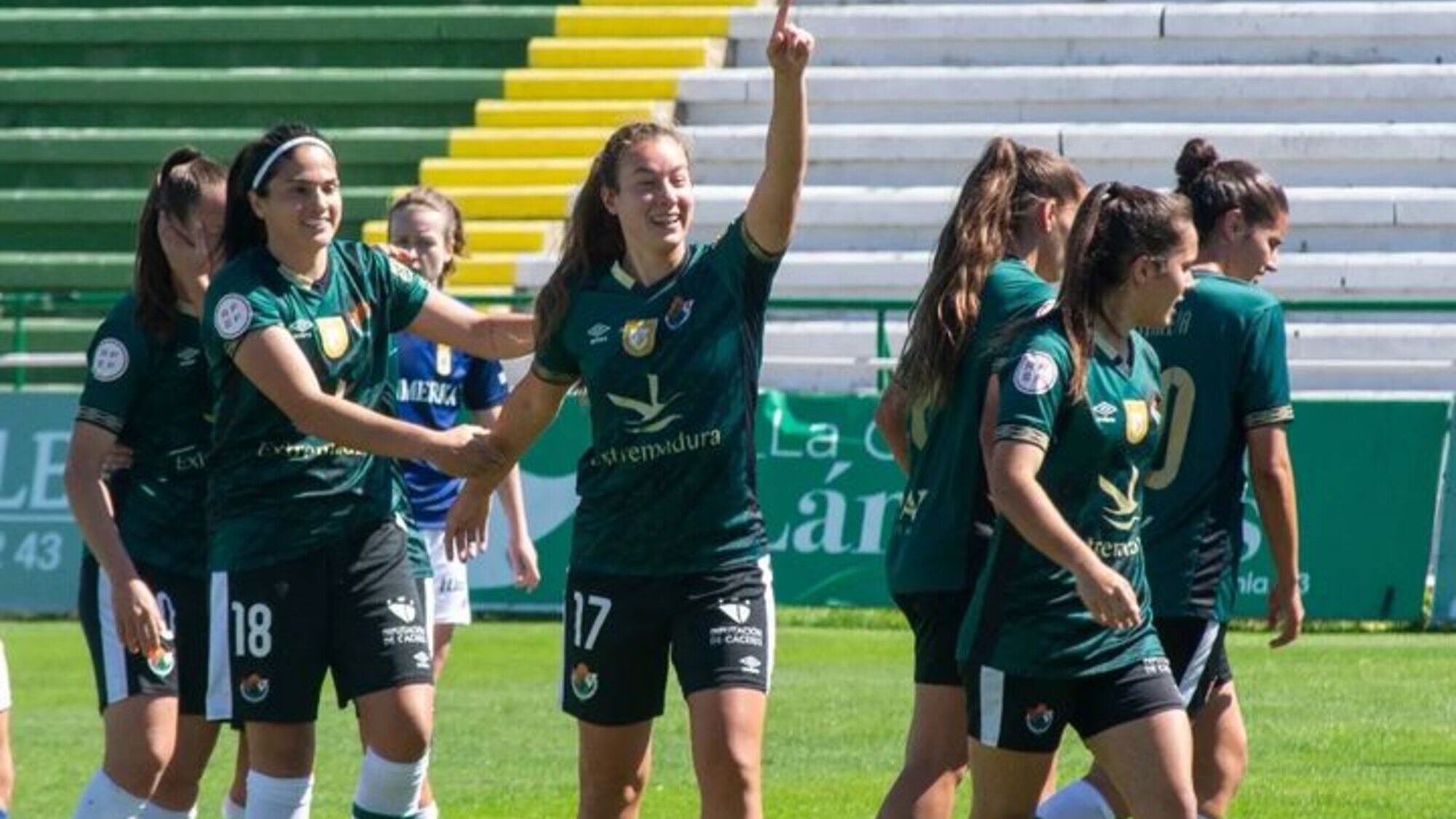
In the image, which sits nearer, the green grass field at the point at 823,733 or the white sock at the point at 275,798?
the white sock at the point at 275,798

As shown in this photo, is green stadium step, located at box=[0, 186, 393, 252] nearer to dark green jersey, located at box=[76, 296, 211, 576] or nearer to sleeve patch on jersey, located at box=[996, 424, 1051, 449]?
dark green jersey, located at box=[76, 296, 211, 576]

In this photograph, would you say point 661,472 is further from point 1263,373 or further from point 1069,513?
point 1263,373

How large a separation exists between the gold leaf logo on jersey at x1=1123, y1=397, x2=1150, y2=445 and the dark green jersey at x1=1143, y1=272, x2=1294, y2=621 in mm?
908

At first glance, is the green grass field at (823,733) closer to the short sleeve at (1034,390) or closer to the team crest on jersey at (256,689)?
the team crest on jersey at (256,689)

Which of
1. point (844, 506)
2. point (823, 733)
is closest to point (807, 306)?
point (844, 506)

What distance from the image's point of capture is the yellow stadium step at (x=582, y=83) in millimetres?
23422

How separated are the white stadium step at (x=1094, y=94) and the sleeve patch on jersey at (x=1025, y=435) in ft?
49.6

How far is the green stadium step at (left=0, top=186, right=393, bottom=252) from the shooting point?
23.2 m

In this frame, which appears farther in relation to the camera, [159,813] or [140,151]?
[140,151]

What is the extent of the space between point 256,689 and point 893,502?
9.83 metres

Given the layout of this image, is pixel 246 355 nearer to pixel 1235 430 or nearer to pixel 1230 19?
pixel 1235 430

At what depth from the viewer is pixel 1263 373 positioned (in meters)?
7.23

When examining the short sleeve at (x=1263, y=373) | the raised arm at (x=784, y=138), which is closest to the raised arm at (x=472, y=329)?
the raised arm at (x=784, y=138)

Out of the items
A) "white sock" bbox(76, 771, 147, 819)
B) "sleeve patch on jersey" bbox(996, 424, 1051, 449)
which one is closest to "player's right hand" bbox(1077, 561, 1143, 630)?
"sleeve patch on jersey" bbox(996, 424, 1051, 449)
